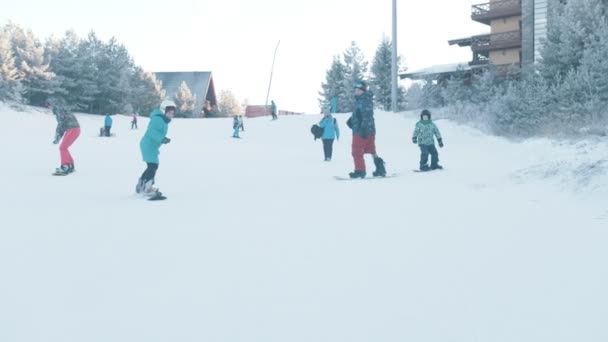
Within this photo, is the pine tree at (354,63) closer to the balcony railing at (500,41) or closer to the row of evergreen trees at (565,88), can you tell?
the balcony railing at (500,41)

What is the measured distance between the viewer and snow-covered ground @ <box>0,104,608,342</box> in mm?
2715

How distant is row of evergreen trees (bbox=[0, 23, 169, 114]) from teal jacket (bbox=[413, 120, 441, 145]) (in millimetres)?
32680

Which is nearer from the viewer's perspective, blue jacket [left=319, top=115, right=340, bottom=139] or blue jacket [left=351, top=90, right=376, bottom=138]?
blue jacket [left=351, top=90, right=376, bottom=138]

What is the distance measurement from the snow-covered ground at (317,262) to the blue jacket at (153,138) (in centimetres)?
67

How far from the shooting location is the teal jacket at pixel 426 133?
11383 mm

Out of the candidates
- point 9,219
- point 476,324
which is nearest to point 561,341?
point 476,324

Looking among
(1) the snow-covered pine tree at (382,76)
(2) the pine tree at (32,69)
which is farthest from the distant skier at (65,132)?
(1) the snow-covered pine tree at (382,76)

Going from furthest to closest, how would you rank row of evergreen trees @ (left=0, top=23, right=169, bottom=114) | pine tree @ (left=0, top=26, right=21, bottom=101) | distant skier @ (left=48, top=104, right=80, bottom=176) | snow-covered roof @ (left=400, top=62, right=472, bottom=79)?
snow-covered roof @ (left=400, top=62, right=472, bottom=79) < row of evergreen trees @ (left=0, top=23, right=169, bottom=114) < pine tree @ (left=0, top=26, right=21, bottom=101) < distant skier @ (left=48, top=104, right=80, bottom=176)

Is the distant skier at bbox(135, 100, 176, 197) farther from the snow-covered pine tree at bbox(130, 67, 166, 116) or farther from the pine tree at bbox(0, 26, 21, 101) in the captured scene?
the snow-covered pine tree at bbox(130, 67, 166, 116)

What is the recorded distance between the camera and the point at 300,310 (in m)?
2.94

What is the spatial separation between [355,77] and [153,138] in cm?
5077

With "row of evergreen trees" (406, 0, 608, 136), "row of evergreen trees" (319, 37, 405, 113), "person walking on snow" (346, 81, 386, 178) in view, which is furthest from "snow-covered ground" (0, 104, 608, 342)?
"row of evergreen trees" (319, 37, 405, 113)

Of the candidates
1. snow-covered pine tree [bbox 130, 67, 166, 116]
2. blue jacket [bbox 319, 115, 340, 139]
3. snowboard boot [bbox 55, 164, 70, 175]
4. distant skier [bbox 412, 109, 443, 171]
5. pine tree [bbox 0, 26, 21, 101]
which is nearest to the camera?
snowboard boot [bbox 55, 164, 70, 175]

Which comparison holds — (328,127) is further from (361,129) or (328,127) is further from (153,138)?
(153,138)
